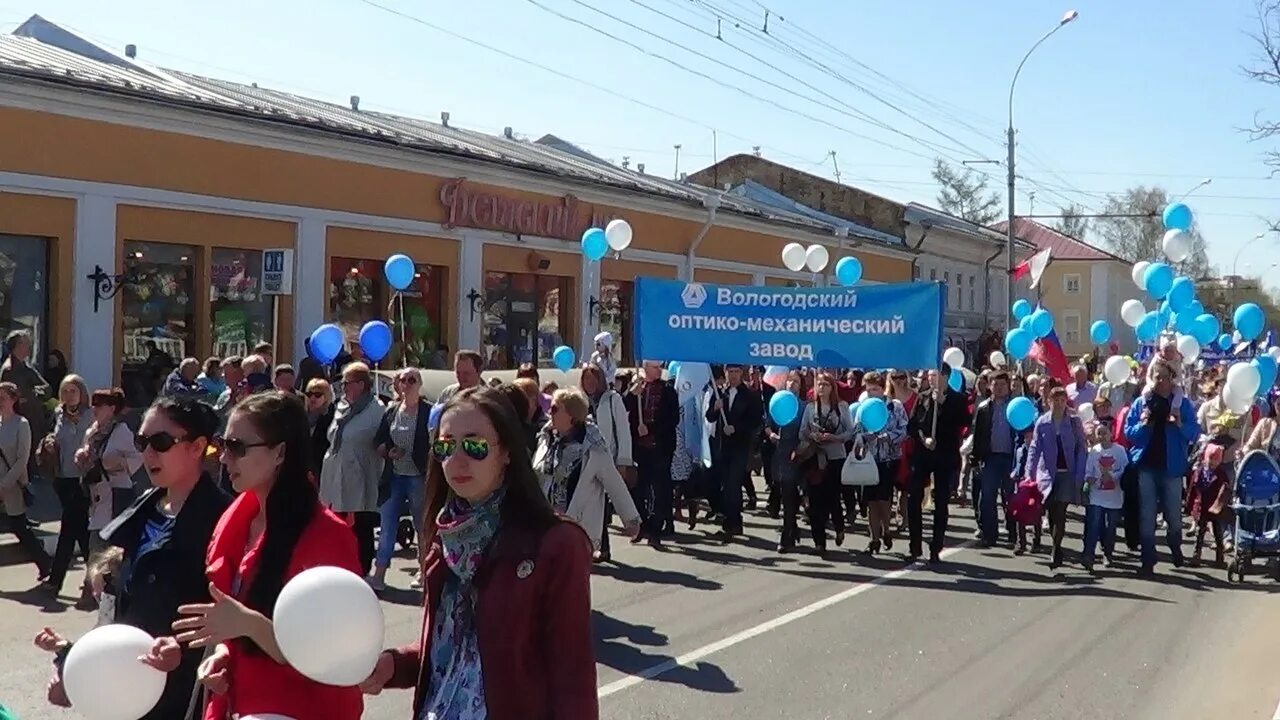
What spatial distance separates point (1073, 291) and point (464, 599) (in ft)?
271

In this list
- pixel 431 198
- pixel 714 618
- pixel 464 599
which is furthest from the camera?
pixel 431 198

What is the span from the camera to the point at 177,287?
18453 mm

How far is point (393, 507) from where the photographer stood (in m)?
10.9

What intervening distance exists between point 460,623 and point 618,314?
25.5 meters

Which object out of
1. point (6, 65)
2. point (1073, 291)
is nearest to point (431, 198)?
point (6, 65)

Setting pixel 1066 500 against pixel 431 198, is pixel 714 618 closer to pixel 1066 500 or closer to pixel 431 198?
pixel 1066 500

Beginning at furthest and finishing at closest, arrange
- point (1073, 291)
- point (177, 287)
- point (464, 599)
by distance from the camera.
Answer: point (1073, 291) → point (177, 287) → point (464, 599)

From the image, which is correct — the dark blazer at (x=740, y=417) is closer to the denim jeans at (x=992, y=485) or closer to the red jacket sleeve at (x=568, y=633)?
the denim jeans at (x=992, y=485)

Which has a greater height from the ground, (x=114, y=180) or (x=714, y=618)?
(x=114, y=180)

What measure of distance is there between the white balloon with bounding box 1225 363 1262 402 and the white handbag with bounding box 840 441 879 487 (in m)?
4.20

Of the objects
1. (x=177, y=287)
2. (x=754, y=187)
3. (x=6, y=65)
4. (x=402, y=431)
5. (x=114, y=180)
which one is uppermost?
(x=754, y=187)

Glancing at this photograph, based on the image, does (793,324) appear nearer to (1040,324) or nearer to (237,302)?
(1040,324)

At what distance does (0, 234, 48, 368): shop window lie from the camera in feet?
53.0

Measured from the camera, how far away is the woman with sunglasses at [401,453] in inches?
414
